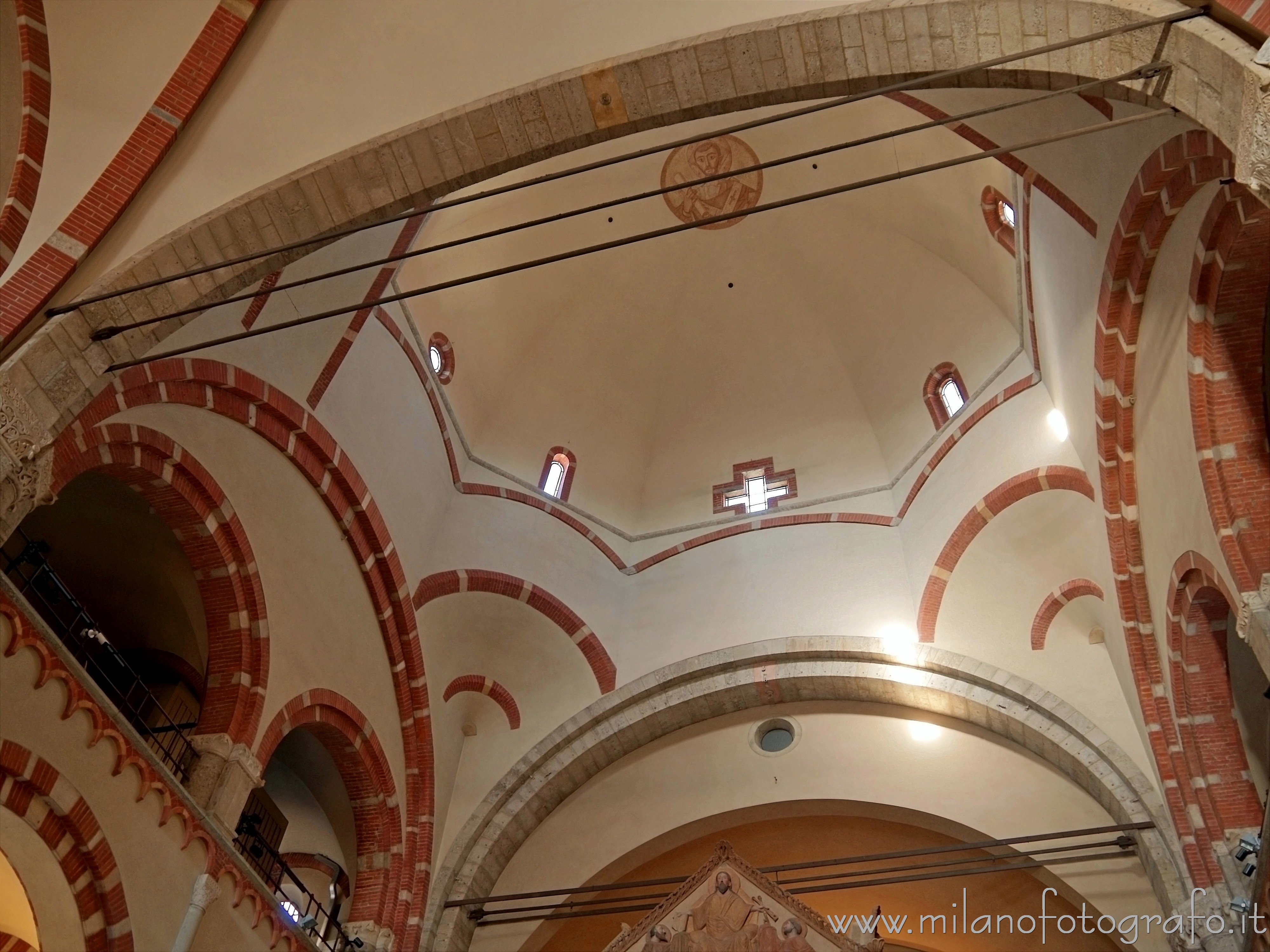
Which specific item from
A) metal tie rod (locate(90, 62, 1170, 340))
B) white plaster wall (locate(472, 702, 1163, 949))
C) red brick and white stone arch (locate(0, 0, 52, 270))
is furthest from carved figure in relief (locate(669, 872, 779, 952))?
red brick and white stone arch (locate(0, 0, 52, 270))

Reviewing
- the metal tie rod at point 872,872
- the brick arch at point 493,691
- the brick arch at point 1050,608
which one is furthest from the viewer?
the brick arch at point 493,691

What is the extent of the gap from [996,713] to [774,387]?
575 centimetres

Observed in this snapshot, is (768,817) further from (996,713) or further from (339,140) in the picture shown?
(339,140)

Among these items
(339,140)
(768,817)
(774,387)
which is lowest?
(768,817)


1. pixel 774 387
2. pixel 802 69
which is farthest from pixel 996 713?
pixel 802 69

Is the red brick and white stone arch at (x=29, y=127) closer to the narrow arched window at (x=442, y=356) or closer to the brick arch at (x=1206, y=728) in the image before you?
the narrow arched window at (x=442, y=356)

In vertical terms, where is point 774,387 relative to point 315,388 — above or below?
above

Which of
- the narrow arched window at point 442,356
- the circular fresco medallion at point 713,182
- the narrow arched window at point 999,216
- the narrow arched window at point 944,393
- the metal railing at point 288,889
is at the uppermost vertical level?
the circular fresco medallion at point 713,182

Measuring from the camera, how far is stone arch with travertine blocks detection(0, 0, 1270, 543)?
6.49 metres

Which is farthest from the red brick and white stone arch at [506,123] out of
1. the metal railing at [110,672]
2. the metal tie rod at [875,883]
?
the metal tie rod at [875,883]

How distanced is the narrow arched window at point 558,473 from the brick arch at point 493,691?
8.34 feet

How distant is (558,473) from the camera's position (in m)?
14.8

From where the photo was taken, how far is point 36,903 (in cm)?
739

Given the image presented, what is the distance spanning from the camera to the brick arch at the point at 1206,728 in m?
9.05
